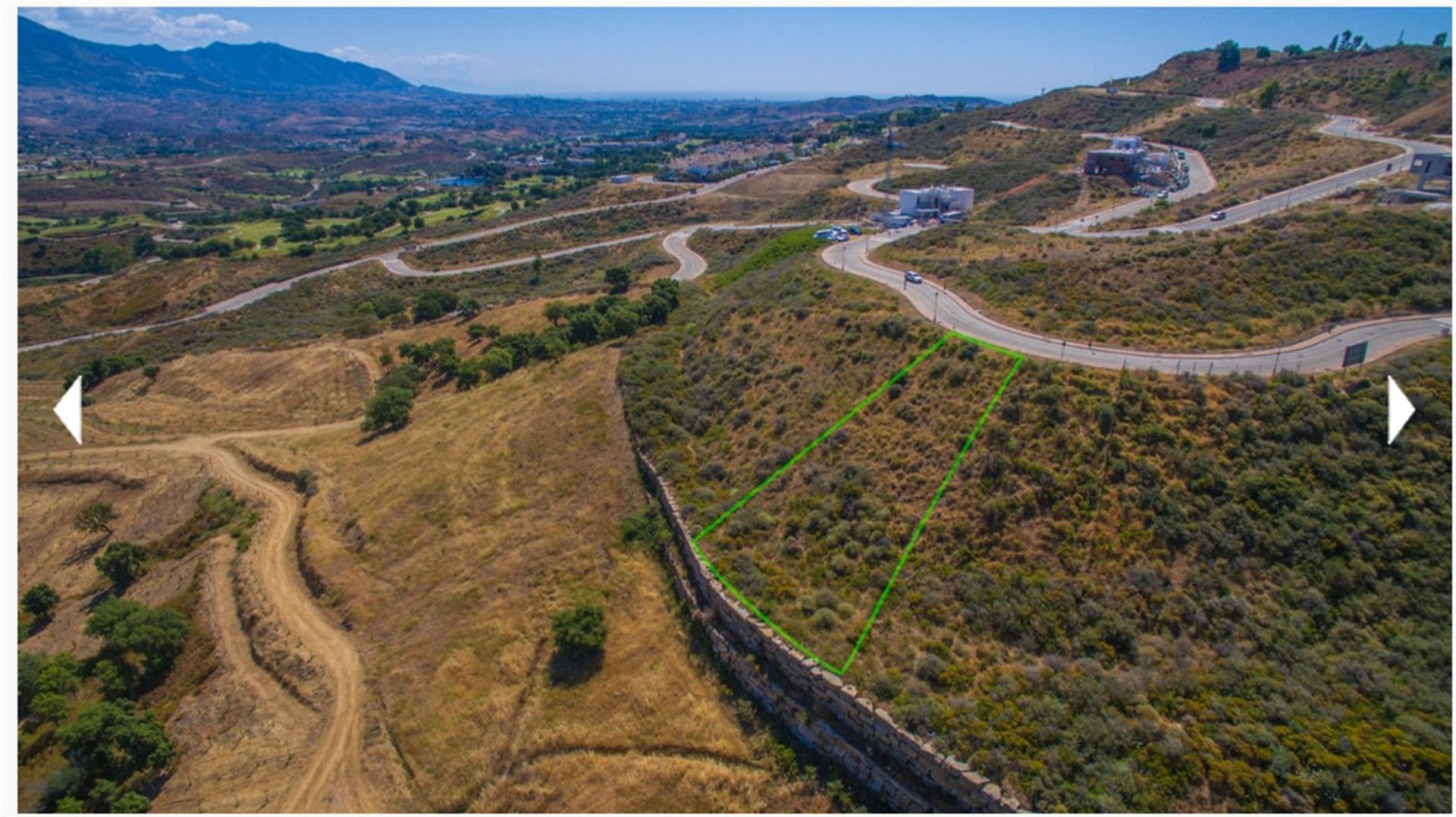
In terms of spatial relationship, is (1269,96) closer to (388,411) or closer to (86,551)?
(388,411)

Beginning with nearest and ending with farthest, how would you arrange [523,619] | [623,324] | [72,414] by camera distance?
[523,619]
[623,324]
[72,414]

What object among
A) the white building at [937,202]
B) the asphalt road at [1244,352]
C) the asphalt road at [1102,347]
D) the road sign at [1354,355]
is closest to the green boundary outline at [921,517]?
the asphalt road at [1244,352]

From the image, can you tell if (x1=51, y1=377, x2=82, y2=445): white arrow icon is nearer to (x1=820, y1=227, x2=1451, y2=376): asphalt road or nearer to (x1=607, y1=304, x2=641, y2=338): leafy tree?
(x1=607, y1=304, x2=641, y2=338): leafy tree

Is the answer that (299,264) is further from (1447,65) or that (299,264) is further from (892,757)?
(1447,65)

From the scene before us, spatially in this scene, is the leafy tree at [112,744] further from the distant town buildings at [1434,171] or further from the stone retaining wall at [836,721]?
the distant town buildings at [1434,171]

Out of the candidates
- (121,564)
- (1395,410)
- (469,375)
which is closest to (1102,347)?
(1395,410)

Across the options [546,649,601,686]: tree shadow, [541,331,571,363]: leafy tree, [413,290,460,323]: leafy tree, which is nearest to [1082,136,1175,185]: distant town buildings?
[541,331,571,363]: leafy tree
